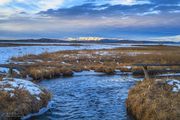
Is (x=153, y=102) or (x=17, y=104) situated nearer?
(x=153, y=102)

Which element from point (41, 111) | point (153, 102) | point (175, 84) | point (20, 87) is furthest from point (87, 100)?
point (153, 102)

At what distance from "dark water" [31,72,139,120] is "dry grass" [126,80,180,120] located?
0.86m

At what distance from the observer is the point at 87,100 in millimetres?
21000

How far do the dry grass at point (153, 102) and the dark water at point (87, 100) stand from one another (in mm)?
861

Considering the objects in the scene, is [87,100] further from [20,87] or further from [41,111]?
[20,87]

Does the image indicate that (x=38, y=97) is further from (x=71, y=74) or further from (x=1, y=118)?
(x=71, y=74)

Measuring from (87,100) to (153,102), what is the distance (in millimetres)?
6958

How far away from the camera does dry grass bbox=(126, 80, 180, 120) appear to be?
13.6m

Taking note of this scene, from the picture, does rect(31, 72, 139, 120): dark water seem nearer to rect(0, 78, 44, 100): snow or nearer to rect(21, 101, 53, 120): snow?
rect(21, 101, 53, 120): snow

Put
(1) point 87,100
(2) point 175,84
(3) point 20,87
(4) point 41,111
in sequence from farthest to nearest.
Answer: (1) point 87,100
(3) point 20,87
(4) point 41,111
(2) point 175,84

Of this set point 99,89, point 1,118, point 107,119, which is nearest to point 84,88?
point 99,89

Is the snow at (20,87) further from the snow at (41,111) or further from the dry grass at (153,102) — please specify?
the dry grass at (153,102)

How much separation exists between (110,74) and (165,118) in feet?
77.4

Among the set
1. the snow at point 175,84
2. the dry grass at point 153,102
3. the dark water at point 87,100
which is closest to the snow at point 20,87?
the dark water at point 87,100
